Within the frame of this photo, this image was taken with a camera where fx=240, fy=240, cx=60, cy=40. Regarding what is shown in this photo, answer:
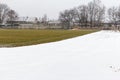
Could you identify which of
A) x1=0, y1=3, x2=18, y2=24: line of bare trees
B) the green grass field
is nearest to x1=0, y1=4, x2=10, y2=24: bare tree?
x1=0, y1=3, x2=18, y2=24: line of bare trees

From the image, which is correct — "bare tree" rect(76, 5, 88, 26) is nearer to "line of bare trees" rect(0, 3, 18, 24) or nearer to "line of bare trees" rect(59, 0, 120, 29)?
"line of bare trees" rect(59, 0, 120, 29)

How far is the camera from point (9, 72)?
4973mm

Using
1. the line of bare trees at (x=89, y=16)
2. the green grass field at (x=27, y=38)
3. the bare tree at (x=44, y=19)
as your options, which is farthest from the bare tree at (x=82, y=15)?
the green grass field at (x=27, y=38)

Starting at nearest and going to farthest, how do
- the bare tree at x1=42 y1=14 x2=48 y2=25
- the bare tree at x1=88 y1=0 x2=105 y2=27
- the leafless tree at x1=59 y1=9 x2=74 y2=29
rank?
1. the bare tree at x1=88 y1=0 x2=105 y2=27
2. the leafless tree at x1=59 y1=9 x2=74 y2=29
3. the bare tree at x1=42 y1=14 x2=48 y2=25

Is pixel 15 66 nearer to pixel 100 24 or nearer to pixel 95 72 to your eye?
pixel 95 72

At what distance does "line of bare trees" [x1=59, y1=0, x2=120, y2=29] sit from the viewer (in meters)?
73.4

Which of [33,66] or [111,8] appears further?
[111,8]

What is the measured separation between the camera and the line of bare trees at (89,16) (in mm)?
73438

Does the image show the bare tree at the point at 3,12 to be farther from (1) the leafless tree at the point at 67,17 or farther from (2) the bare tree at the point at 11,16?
(1) the leafless tree at the point at 67,17

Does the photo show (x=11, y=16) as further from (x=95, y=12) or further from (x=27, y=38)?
(x=27, y=38)

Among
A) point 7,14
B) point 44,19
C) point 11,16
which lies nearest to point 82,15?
point 44,19

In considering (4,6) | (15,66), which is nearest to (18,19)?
(4,6)

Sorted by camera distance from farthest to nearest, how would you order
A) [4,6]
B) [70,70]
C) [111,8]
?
[4,6] → [111,8] → [70,70]

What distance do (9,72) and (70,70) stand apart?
130 centimetres
